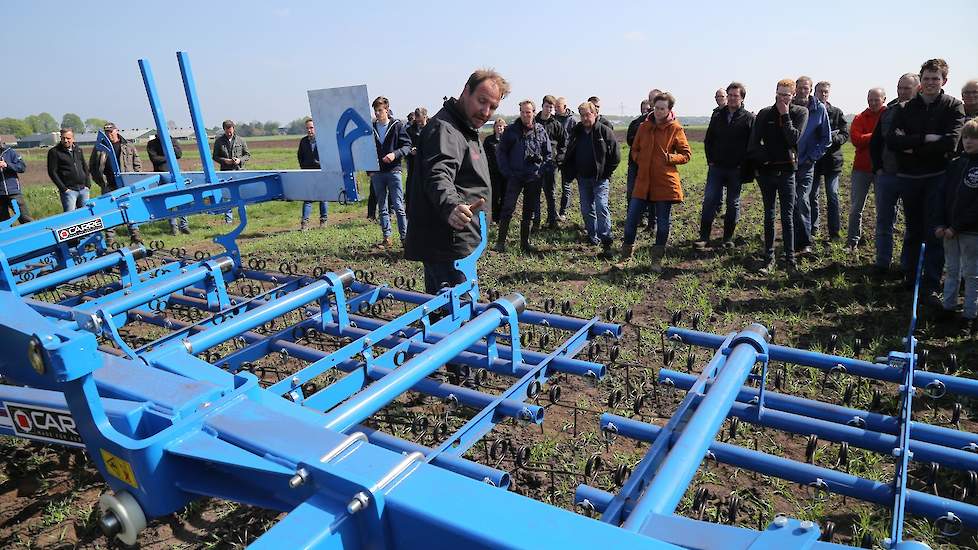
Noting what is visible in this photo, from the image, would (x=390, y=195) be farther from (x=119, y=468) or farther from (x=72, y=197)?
(x=119, y=468)

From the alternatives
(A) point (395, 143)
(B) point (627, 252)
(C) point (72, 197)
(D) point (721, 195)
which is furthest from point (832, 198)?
(C) point (72, 197)

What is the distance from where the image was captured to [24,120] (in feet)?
344

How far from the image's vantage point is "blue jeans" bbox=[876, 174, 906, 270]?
6352mm

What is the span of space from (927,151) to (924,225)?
753 millimetres

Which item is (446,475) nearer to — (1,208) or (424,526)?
(424,526)

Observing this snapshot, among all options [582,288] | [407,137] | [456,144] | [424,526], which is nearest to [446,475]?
[424,526]

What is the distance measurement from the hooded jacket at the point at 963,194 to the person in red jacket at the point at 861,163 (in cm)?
236

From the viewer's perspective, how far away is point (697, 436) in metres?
2.03

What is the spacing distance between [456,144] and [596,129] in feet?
16.4

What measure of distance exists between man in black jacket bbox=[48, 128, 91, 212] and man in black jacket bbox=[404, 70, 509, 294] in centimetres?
912

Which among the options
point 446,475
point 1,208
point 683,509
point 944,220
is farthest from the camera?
point 1,208

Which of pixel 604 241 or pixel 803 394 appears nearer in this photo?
pixel 803 394

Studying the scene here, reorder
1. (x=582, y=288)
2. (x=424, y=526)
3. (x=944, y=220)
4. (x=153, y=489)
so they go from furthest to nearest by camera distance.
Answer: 1. (x=582, y=288)
2. (x=944, y=220)
3. (x=153, y=489)
4. (x=424, y=526)

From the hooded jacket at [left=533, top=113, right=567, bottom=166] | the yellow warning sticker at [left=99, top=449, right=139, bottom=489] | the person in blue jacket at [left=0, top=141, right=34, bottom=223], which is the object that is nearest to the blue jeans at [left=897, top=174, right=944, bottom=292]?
the hooded jacket at [left=533, top=113, right=567, bottom=166]
